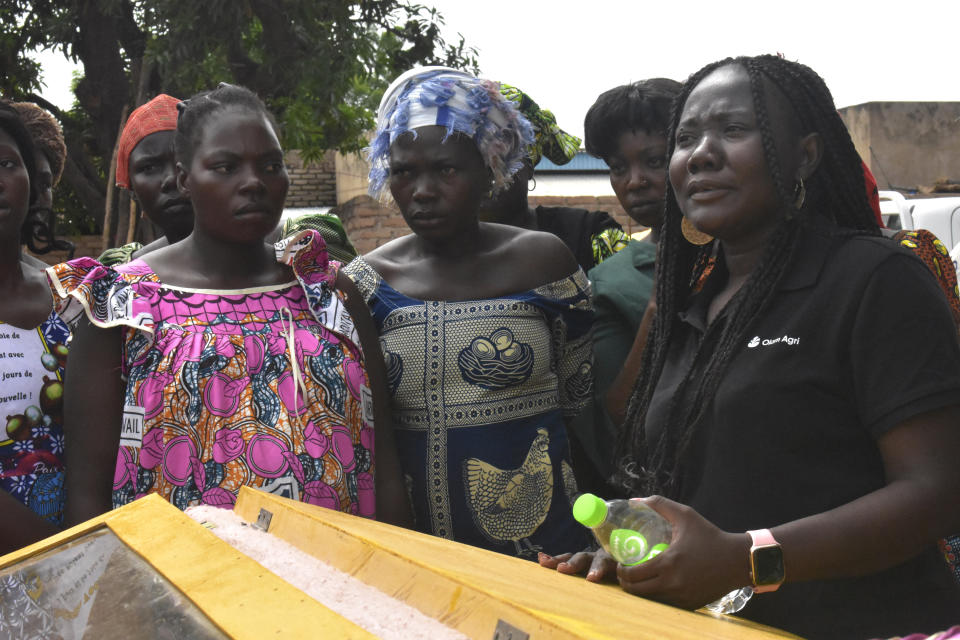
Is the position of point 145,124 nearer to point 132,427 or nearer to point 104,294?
point 104,294

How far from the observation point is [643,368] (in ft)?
6.83

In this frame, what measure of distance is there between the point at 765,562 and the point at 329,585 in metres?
0.68

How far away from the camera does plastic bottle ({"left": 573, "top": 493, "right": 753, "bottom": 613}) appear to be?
1408 mm

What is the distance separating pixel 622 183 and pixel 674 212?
106 centimetres

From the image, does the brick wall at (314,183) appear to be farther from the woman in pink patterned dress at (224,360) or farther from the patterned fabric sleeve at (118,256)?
the woman in pink patterned dress at (224,360)

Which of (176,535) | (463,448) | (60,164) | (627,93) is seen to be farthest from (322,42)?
(176,535)

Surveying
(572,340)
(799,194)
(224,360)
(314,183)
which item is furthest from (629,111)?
(314,183)

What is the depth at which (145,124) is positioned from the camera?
11.2 feet

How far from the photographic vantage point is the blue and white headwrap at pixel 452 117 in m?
2.74

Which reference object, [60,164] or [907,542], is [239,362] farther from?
[60,164]

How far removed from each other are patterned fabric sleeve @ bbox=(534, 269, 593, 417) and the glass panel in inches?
59.0

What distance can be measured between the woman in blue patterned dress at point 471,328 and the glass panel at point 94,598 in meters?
1.09

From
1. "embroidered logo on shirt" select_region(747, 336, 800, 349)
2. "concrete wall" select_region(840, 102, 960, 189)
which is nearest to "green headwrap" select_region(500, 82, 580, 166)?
"embroidered logo on shirt" select_region(747, 336, 800, 349)

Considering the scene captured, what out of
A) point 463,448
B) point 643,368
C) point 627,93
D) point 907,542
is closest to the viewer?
point 907,542
